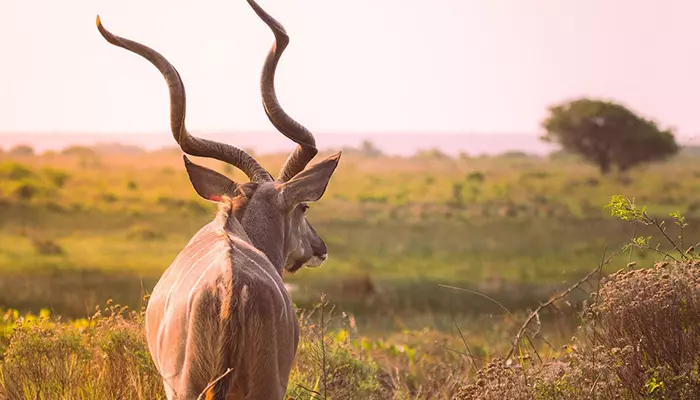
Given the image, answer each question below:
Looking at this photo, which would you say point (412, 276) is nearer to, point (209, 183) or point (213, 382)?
point (209, 183)

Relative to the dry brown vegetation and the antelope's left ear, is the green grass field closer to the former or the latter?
the dry brown vegetation

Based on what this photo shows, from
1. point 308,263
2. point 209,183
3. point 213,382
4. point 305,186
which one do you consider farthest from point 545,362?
point 213,382

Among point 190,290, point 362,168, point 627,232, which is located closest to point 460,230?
point 627,232

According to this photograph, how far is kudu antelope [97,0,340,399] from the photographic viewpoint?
5242 mm

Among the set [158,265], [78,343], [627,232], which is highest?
[78,343]

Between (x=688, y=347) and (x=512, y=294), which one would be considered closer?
(x=688, y=347)

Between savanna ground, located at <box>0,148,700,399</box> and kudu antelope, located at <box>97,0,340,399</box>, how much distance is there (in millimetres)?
664

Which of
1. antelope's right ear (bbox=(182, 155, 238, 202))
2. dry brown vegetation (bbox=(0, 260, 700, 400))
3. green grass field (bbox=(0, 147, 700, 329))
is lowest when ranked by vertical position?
green grass field (bbox=(0, 147, 700, 329))

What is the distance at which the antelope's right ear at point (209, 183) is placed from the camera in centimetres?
702

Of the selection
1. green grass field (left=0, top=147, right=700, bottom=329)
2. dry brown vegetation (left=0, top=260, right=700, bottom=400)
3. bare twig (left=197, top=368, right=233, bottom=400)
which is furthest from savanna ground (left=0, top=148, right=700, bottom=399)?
bare twig (left=197, top=368, right=233, bottom=400)

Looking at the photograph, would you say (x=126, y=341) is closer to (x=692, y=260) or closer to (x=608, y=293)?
(x=608, y=293)

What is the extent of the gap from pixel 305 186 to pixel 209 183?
61 cm

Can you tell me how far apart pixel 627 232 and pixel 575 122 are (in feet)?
38.2

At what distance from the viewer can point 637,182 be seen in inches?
2002
